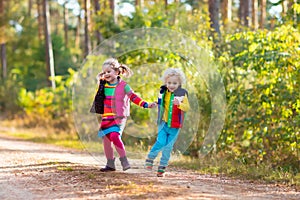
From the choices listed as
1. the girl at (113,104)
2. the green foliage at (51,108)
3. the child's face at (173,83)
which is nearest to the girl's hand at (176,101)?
the child's face at (173,83)

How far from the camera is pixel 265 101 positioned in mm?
10438

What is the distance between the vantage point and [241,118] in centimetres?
1158

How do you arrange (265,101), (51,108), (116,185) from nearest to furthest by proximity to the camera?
1. (116,185)
2. (265,101)
3. (51,108)

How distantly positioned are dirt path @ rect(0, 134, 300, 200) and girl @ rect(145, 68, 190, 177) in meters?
0.44

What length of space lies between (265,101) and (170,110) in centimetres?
372

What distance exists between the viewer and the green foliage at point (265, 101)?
10.1 metres

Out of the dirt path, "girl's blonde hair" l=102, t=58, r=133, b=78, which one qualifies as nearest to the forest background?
the dirt path

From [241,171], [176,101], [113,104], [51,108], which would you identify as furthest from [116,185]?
[51,108]

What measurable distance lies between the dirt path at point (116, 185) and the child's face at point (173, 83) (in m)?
1.29

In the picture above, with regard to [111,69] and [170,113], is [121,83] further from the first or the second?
[170,113]

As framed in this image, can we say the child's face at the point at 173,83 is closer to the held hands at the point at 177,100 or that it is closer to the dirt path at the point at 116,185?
the held hands at the point at 177,100

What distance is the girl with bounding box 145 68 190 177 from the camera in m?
7.33

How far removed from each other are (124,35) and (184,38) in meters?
4.09

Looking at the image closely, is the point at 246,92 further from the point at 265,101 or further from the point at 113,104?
the point at 113,104
